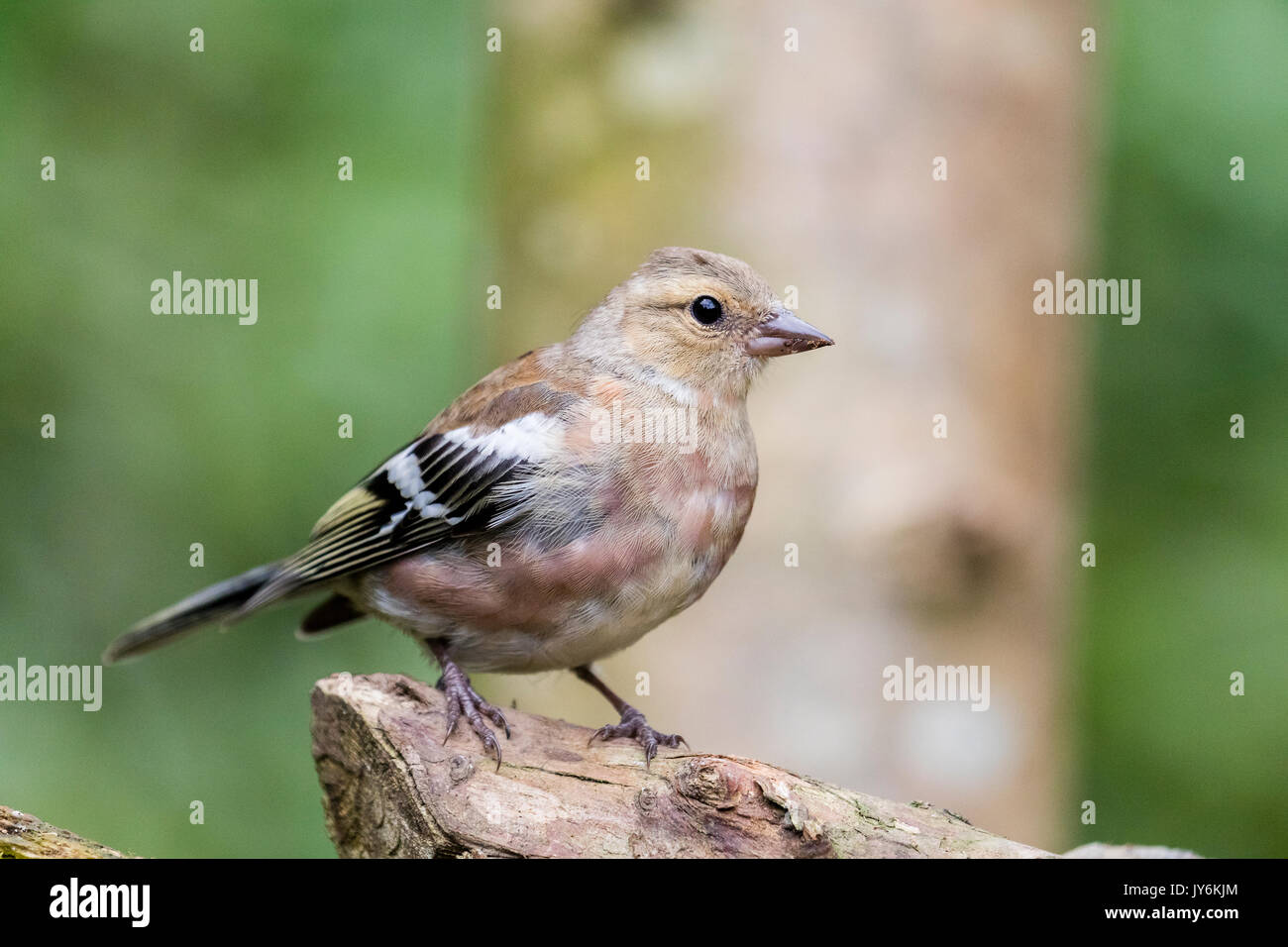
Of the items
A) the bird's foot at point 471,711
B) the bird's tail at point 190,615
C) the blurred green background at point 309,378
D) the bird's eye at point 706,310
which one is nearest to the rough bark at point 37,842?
the bird's foot at point 471,711

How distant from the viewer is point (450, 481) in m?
4.83

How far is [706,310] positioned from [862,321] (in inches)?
33.0

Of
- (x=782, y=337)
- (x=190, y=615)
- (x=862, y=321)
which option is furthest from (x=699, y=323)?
(x=190, y=615)

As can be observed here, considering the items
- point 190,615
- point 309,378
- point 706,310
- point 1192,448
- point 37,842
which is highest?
point 309,378

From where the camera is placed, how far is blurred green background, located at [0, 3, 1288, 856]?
6965 millimetres

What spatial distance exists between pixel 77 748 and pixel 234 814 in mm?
1116

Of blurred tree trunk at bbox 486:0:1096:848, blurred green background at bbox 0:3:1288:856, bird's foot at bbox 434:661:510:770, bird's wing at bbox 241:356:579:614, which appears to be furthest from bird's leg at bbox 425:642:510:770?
blurred green background at bbox 0:3:1288:856

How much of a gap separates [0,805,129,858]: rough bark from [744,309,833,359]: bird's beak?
2936 mm

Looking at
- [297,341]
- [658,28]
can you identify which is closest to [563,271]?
[658,28]

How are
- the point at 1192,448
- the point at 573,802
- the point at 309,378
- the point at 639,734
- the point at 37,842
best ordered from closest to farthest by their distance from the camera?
the point at 37,842
the point at 573,802
the point at 639,734
the point at 1192,448
the point at 309,378

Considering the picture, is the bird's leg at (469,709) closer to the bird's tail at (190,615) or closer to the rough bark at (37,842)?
the rough bark at (37,842)

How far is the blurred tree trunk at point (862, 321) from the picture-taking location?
5148mm

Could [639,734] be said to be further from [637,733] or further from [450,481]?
[450,481]
